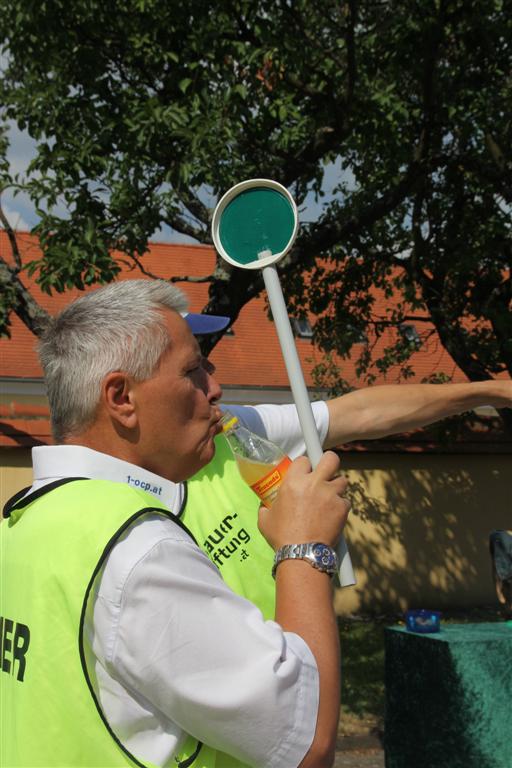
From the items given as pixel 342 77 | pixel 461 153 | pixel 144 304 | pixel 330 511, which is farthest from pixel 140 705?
pixel 461 153

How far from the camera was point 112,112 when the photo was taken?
7.11m

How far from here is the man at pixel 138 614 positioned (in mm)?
1257

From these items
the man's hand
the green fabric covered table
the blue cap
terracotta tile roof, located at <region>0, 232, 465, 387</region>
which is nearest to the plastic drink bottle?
the man's hand

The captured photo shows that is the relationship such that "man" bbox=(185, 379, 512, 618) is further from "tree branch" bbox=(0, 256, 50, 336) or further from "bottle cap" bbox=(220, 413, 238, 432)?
"tree branch" bbox=(0, 256, 50, 336)

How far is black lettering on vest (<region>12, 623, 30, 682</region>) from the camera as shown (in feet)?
4.52

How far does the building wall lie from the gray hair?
9.46m

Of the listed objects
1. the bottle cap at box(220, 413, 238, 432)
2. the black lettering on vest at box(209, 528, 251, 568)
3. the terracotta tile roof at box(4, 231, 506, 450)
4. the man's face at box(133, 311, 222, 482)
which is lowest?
the black lettering on vest at box(209, 528, 251, 568)

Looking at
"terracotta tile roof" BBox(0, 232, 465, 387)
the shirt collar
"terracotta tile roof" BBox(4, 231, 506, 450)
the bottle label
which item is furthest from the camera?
"terracotta tile roof" BBox(0, 232, 465, 387)

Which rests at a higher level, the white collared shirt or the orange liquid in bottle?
the orange liquid in bottle

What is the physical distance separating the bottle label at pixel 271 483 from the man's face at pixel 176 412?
4.7 inches

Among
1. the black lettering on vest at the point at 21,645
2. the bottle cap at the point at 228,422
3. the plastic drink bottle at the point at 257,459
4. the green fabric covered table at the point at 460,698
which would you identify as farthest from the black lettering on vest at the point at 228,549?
the green fabric covered table at the point at 460,698

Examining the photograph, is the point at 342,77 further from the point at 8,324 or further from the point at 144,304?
the point at 144,304

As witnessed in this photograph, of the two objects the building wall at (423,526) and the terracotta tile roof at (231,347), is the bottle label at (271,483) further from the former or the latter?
the terracotta tile roof at (231,347)

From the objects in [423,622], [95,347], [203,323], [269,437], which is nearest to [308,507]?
[95,347]
